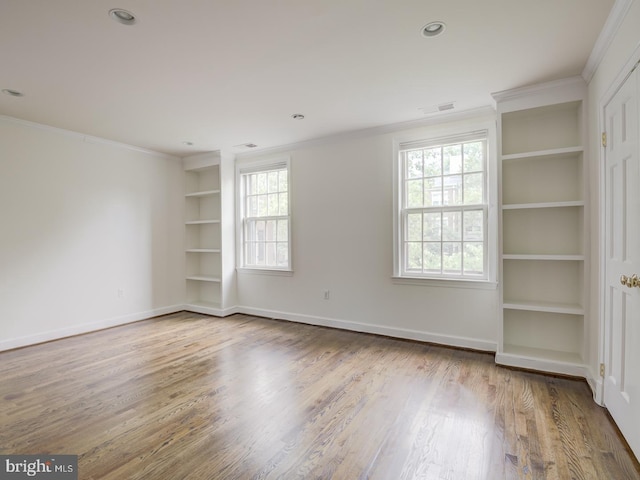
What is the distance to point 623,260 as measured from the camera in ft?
6.64

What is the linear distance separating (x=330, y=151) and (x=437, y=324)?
2591 millimetres

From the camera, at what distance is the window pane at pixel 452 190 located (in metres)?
3.66

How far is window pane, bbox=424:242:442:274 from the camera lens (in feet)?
12.4

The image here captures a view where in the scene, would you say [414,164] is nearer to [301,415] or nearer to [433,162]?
[433,162]

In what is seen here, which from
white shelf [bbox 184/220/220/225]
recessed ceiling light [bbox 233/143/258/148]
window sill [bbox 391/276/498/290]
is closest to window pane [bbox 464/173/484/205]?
window sill [bbox 391/276/498/290]

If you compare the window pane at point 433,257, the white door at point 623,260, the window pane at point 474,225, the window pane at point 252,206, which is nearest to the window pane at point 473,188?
the window pane at point 474,225

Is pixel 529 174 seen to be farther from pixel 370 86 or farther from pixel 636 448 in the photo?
pixel 636 448

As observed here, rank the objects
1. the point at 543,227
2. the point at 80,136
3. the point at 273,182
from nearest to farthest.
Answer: the point at 543,227
the point at 80,136
the point at 273,182

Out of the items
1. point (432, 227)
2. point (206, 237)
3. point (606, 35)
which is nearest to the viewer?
point (606, 35)

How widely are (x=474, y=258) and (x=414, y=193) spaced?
1008 mm

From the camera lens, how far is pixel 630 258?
1.91 m

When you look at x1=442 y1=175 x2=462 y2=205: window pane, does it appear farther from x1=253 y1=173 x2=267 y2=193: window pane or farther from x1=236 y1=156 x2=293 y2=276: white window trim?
x1=253 y1=173 x2=267 y2=193: window pane

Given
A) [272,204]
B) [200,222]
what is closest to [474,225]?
[272,204]

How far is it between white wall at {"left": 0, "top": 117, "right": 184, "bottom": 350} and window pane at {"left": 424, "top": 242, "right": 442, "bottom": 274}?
4026 millimetres
